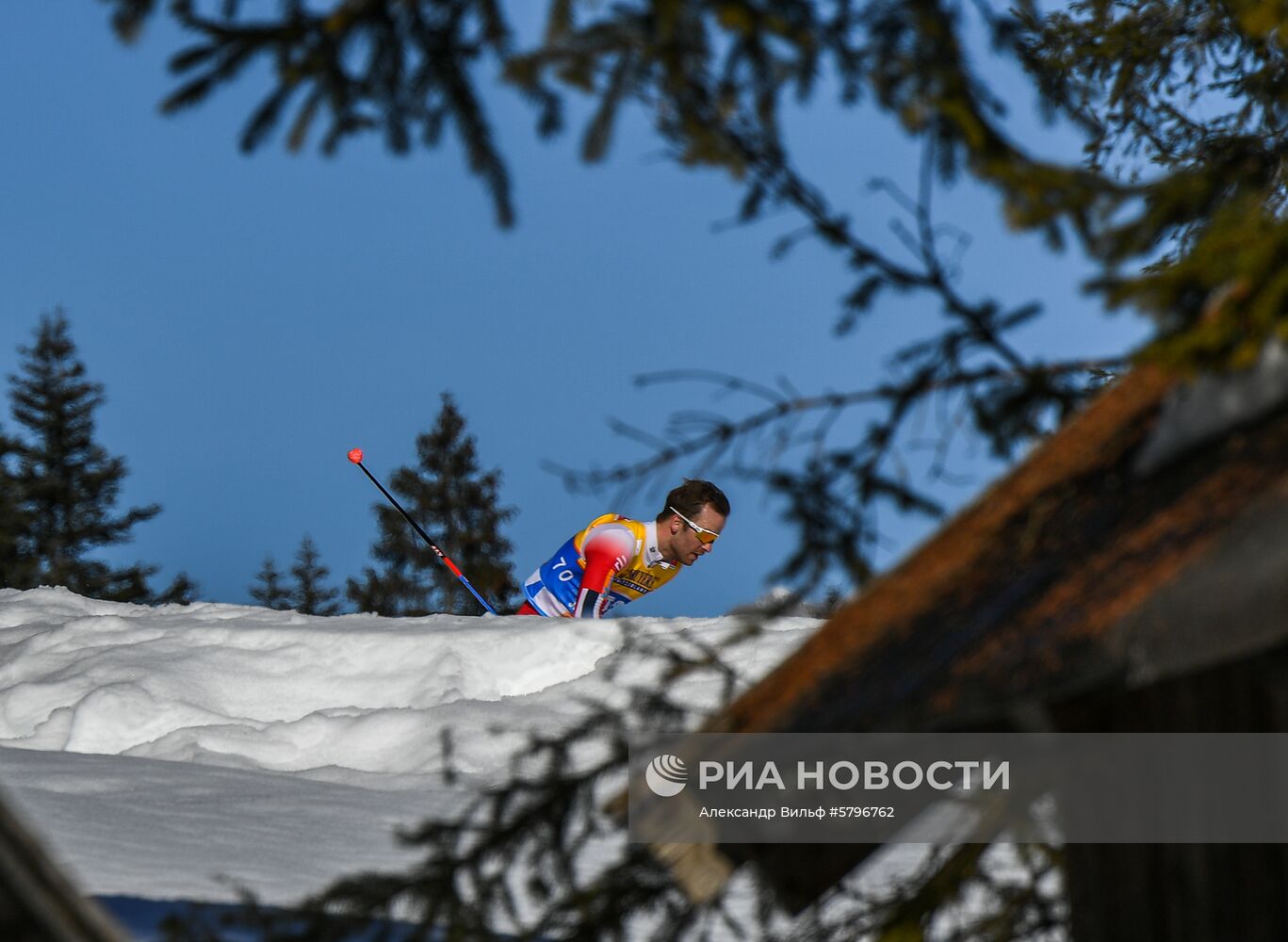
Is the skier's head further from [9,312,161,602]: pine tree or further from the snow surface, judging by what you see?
[9,312,161,602]: pine tree

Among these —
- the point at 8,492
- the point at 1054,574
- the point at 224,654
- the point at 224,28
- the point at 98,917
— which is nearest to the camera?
the point at 98,917

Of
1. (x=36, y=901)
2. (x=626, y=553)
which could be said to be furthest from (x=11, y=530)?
(x=36, y=901)

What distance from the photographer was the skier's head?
28.3 feet

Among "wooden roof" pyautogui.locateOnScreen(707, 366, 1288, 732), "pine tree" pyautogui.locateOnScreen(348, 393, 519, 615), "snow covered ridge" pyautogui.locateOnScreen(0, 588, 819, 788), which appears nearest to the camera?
Answer: "wooden roof" pyautogui.locateOnScreen(707, 366, 1288, 732)

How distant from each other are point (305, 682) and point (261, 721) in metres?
0.47

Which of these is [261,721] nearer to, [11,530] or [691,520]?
[691,520]

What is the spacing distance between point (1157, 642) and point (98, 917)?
123 centimetres

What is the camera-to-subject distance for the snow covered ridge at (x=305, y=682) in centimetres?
587

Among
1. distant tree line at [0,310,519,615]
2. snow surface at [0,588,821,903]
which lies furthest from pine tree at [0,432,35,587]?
snow surface at [0,588,821,903]

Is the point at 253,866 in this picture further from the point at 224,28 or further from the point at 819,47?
the point at 819,47

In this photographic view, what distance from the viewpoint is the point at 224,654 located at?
7.38 m

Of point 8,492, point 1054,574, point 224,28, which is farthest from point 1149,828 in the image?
point 8,492

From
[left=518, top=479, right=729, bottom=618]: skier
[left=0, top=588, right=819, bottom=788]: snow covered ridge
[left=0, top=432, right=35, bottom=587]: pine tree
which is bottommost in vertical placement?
[left=0, top=588, right=819, bottom=788]: snow covered ridge

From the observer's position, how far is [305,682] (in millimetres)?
7184
